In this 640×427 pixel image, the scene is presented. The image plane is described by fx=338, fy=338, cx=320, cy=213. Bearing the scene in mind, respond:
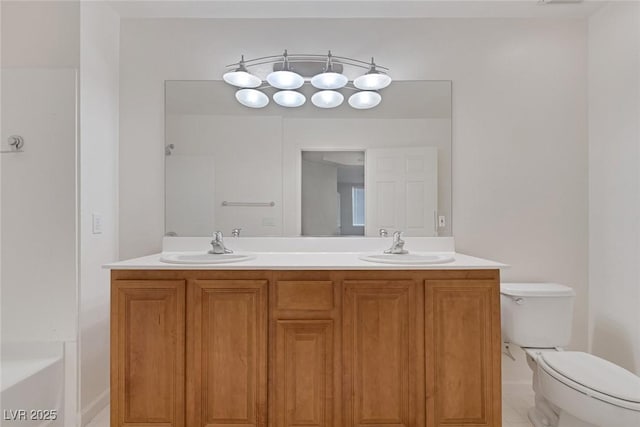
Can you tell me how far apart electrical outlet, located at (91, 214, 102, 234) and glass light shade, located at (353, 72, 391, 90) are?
5.70 ft

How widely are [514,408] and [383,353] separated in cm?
109

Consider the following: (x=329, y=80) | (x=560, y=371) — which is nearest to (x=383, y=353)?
(x=560, y=371)

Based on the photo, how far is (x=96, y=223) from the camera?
1928mm

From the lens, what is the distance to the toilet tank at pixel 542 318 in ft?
6.04

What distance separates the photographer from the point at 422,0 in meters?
2.02

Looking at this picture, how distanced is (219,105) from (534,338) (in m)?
2.29

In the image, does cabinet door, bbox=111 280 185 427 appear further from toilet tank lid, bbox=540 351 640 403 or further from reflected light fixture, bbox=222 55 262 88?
toilet tank lid, bbox=540 351 640 403

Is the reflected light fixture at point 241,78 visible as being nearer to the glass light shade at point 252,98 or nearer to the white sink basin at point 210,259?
the glass light shade at point 252,98

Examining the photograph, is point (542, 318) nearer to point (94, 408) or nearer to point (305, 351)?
point (305, 351)

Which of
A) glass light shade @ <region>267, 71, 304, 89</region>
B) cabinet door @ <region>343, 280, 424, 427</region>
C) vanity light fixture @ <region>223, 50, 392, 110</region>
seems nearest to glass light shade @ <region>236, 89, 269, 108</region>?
vanity light fixture @ <region>223, 50, 392, 110</region>

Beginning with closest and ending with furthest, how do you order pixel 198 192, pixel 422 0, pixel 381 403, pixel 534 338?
pixel 381 403 < pixel 534 338 < pixel 422 0 < pixel 198 192

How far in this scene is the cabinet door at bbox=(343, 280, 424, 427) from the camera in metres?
1.51

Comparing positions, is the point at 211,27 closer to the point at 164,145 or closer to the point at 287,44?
the point at 287,44

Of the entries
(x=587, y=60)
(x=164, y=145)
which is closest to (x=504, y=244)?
(x=587, y=60)
